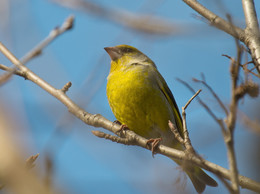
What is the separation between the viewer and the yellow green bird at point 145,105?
5.00 metres

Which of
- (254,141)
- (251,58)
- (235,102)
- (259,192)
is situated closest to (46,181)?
(235,102)

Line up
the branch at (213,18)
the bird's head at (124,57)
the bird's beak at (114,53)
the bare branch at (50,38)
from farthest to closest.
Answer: the bird's beak at (114,53) → the bird's head at (124,57) → the branch at (213,18) → the bare branch at (50,38)

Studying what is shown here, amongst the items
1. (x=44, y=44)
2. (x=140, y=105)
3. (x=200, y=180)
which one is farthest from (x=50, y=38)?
(x=200, y=180)

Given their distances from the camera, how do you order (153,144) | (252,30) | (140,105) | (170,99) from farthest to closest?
(170,99) → (140,105) → (153,144) → (252,30)

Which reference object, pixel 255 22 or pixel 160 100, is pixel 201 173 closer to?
pixel 160 100

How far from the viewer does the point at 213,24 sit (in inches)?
136

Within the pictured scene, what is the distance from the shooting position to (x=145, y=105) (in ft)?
16.5

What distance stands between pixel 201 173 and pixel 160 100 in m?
1.26

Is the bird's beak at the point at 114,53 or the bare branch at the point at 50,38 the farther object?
the bird's beak at the point at 114,53

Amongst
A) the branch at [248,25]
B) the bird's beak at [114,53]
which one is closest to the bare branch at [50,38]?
the branch at [248,25]

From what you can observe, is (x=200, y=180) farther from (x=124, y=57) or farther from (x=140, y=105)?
(x=124, y=57)

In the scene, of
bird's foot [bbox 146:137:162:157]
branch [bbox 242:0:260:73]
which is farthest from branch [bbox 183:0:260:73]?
bird's foot [bbox 146:137:162:157]

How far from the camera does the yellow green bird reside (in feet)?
16.4

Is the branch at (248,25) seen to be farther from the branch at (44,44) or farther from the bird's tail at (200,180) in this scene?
the bird's tail at (200,180)
